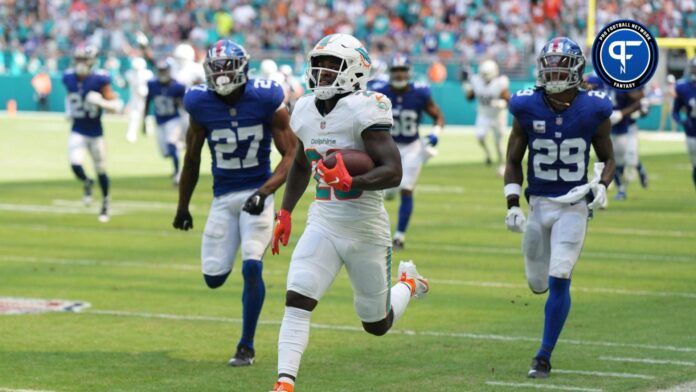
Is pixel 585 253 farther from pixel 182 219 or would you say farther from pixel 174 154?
pixel 174 154

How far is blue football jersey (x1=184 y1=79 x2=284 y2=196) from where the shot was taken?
791 cm

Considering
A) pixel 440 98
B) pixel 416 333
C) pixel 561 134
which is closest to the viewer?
pixel 561 134

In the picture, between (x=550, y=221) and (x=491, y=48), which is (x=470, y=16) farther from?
(x=550, y=221)

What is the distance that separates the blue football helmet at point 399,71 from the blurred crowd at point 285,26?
51.2 ft

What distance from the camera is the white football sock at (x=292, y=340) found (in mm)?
6074

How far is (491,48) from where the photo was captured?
33.5 metres

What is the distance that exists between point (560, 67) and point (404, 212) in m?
5.78

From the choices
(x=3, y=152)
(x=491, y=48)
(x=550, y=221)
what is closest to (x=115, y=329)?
(x=550, y=221)

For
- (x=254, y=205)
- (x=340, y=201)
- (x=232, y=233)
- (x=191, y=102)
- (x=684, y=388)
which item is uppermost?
(x=191, y=102)

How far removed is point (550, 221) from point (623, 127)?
10094mm

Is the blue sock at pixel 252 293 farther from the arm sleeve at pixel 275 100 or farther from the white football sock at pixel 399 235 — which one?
the white football sock at pixel 399 235

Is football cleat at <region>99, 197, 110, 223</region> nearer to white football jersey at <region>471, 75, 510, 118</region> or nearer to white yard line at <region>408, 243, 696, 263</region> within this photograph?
white yard line at <region>408, 243, 696, 263</region>

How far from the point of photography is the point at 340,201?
637 centimetres

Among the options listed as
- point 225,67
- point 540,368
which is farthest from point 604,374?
point 225,67
